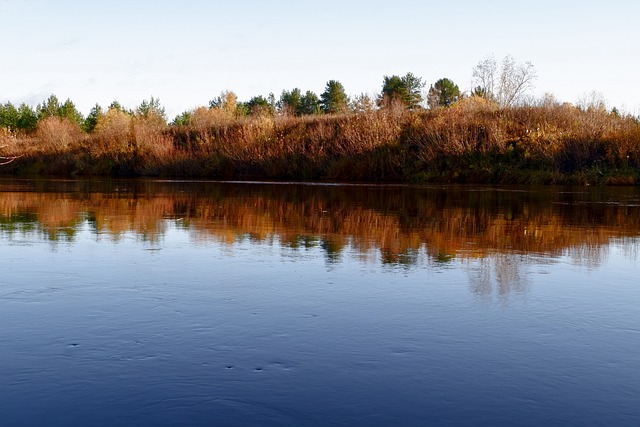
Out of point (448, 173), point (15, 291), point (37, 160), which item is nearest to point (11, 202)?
point (15, 291)

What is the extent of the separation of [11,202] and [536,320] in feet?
58.7

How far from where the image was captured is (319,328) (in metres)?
6.13

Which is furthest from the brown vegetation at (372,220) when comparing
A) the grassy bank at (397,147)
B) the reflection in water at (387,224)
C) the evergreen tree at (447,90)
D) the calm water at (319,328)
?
the evergreen tree at (447,90)

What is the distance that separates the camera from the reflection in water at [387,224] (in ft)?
33.9

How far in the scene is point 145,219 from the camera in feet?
50.9

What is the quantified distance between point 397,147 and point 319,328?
110ft

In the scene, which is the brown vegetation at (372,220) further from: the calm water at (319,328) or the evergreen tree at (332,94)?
the evergreen tree at (332,94)

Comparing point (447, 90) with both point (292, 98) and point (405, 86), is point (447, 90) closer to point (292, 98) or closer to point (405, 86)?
point (405, 86)

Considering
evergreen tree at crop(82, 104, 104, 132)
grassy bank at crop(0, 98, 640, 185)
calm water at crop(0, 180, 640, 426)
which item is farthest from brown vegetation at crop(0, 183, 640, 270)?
evergreen tree at crop(82, 104, 104, 132)

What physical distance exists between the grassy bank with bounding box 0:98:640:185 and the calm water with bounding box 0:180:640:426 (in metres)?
22.7

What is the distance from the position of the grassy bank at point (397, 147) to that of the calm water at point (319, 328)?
74.5 feet

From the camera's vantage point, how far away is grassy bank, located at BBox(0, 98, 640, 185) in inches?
1350

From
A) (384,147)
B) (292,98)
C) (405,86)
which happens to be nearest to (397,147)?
(384,147)

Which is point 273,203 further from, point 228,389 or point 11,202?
point 228,389
